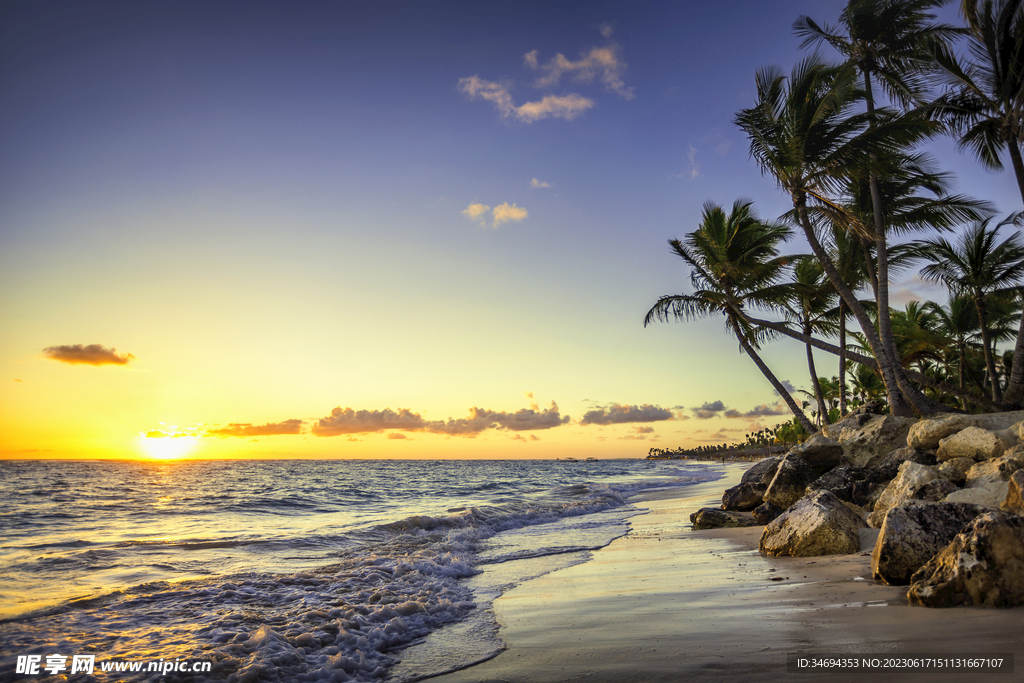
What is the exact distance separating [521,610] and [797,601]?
9.03 ft

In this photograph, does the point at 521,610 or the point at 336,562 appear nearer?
the point at 521,610

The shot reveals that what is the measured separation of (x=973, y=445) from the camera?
9.42 meters

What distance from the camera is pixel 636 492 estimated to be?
2494 cm

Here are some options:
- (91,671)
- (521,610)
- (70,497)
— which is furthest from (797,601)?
(70,497)

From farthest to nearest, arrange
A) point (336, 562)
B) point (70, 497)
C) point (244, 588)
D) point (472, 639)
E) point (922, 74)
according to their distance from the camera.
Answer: point (70, 497) < point (922, 74) < point (336, 562) < point (244, 588) < point (472, 639)

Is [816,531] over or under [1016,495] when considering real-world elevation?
under

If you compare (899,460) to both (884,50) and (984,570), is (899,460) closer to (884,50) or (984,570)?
(984,570)

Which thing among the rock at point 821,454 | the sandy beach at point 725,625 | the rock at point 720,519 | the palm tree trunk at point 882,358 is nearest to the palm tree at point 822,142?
the palm tree trunk at point 882,358

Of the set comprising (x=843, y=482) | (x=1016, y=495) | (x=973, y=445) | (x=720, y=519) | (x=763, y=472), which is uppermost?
(x=973, y=445)

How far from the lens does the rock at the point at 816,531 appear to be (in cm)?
721

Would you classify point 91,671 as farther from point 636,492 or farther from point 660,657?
point 636,492

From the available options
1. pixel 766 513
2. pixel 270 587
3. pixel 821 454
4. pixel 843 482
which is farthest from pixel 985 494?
pixel 270 587

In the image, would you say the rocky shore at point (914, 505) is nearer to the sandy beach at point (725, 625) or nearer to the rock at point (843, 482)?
the rock at point (843, 482)

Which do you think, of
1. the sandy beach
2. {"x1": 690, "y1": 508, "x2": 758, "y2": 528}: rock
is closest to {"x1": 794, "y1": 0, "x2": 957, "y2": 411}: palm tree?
{"x1": 690, "y1": 508, "x2": 758, "y2": 528}: rock
